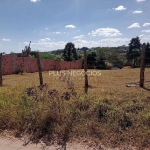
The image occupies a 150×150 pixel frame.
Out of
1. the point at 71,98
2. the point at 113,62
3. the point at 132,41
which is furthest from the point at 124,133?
the point at 132,41

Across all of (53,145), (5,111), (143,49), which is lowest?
(53,145)

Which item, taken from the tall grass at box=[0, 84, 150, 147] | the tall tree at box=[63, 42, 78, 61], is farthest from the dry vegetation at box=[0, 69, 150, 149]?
the tall tree at box=[63, 42, 78, 61]

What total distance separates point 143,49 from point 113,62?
1741 cm

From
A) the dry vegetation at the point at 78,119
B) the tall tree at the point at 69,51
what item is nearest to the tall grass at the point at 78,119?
the dry vegetation at the point at 78,119

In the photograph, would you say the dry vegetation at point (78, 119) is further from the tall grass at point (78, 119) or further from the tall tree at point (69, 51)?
the tall tree at point (69, 51)

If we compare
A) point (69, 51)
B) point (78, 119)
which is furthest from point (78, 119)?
point (69, 51)

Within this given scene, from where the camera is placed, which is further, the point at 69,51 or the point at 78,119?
the point at 69,51

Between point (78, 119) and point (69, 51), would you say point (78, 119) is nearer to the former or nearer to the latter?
point (78, 119)

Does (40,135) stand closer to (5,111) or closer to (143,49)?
(5,111)

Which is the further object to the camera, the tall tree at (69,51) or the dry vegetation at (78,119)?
the tall tree at (69,51)

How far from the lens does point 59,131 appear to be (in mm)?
3326

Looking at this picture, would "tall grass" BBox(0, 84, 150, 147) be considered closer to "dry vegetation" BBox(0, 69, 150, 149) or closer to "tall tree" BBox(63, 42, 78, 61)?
"dry vegetation" BBox(0, 69, 150, 149)

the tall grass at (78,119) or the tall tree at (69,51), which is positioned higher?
the tall tree at (69,51)

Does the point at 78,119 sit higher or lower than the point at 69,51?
lower
